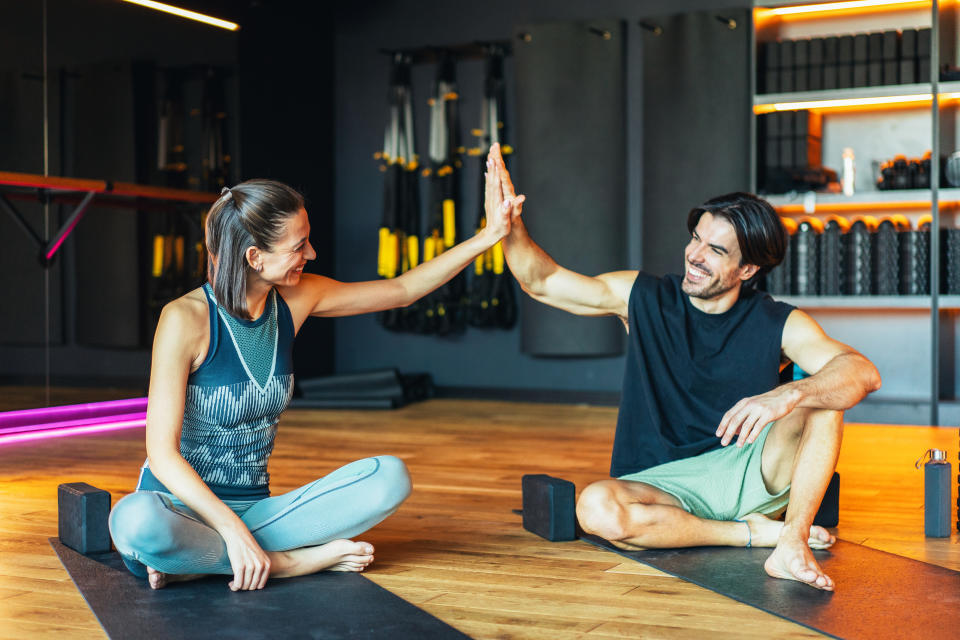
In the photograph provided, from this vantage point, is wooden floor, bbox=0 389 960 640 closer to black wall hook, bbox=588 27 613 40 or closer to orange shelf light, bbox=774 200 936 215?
orange shelf light, bbox=774 200 936 215

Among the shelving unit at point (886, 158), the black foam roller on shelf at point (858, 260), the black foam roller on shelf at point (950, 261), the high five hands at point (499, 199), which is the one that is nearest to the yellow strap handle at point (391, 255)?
the shelving unit at point (886, 158)

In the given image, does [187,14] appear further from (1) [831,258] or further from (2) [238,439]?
(2) [238,439]

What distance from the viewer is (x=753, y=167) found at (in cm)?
523

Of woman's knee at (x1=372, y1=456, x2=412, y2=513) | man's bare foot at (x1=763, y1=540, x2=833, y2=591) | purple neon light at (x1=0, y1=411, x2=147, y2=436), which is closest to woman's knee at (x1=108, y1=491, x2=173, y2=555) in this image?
woman's knee at (x1=372, y1=456, x2=412, y2=513)

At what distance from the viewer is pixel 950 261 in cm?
493

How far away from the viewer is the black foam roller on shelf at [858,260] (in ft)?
16.4

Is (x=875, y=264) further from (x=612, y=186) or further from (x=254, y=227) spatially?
(x=254, y=227)

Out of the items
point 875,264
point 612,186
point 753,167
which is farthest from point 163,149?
point 875,264

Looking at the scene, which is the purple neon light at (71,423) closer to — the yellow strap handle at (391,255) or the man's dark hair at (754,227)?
the yellow strap handle at (391,255)

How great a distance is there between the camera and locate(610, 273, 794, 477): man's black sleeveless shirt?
242cm

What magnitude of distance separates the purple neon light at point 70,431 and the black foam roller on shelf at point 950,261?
373cm

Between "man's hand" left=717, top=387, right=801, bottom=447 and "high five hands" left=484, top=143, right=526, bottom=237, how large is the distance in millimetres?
729

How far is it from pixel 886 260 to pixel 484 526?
307cm

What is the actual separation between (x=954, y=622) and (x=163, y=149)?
457 centimetres
